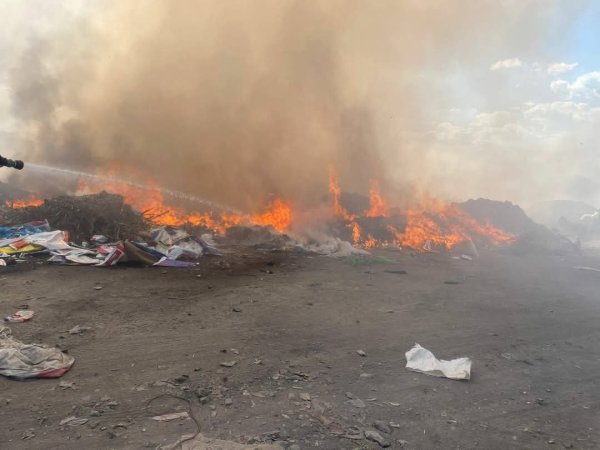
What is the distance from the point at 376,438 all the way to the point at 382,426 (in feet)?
0.76

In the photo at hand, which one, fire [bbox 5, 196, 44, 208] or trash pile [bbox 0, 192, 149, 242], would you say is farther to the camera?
fire [bbox 5, 196, 44, 208]

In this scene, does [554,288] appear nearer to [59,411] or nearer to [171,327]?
[171,327]

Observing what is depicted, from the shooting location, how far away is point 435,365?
16.4ft

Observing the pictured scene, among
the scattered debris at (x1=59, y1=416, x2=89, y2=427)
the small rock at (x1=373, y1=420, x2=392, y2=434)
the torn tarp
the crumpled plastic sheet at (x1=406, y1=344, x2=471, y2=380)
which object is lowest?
A: the scattered debris at (x1=59, y1=416, x2=89, y2=427)

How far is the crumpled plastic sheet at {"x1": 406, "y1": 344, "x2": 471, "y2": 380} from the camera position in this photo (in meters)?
4.84

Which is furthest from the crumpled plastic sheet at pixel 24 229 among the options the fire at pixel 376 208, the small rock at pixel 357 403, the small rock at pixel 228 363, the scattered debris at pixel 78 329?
the fire at pixel 376 208

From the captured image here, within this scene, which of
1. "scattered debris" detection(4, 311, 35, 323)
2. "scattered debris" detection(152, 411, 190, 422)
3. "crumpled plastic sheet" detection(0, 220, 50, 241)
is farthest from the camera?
"crumpled plastic sheet" detection(0, 220, 50, 241)

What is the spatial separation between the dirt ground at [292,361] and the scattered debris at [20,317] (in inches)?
5.5

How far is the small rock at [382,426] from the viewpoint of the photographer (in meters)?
3.73

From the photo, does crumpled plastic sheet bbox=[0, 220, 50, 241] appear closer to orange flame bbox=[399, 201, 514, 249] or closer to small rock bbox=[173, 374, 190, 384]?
small rock bbox=[173, 374, 190, 384]

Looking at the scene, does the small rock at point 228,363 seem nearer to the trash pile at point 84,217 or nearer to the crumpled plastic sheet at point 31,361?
the crumpled plastic sheet at point 31,361

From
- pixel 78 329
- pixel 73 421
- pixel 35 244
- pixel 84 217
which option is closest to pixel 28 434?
pixel 73 421

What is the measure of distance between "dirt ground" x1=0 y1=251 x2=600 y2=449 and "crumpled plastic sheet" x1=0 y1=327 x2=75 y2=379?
0.11m

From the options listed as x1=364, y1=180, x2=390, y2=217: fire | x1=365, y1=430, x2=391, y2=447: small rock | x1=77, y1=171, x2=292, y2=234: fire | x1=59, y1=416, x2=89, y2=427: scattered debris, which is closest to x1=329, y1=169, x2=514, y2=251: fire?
x1=364, y1=180, x2=390, y2=217: fire
